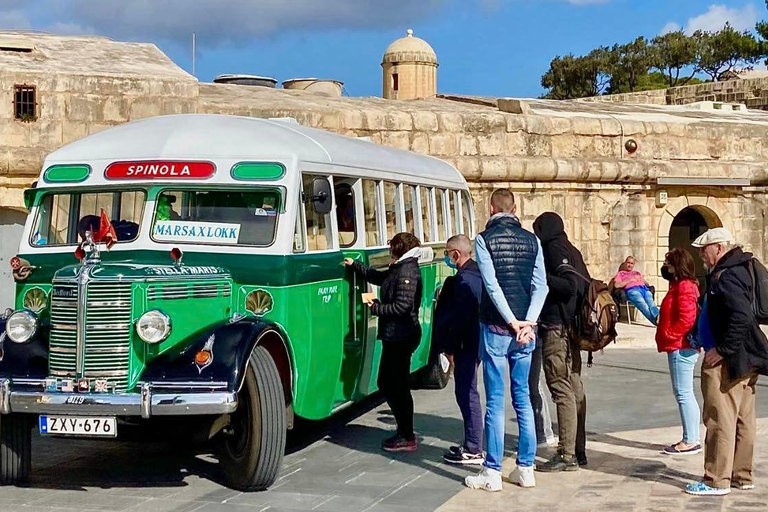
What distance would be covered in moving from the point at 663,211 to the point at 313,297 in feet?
43.7

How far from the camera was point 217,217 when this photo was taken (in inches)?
282

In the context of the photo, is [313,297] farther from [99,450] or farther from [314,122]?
[314,122]

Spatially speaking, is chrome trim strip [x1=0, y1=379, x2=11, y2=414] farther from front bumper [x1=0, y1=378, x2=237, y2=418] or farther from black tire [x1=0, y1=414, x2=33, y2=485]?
black tire [x1=0, y1=414, x2=33, y2=485]

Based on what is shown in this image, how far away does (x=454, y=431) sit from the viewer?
8.86 meters

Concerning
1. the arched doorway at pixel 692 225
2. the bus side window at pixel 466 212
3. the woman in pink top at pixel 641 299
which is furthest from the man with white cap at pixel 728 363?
the arched doorway at pixel 692 225

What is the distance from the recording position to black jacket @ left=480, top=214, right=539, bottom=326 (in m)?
6.68

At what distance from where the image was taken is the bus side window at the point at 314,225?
24.2 feet

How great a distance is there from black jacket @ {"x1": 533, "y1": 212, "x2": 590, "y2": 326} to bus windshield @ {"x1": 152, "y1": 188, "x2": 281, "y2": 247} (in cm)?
179

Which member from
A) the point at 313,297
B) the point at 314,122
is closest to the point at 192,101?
the point at 314,122

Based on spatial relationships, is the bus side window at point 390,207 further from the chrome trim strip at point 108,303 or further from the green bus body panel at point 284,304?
the chrome trim strip at point 108,303

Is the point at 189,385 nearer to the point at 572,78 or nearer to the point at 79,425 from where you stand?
the point at 79,425

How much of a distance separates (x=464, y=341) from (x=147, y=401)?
237cm

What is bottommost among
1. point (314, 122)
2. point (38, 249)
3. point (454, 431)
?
point (454, 431)

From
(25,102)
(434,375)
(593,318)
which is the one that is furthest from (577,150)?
(593,318)
